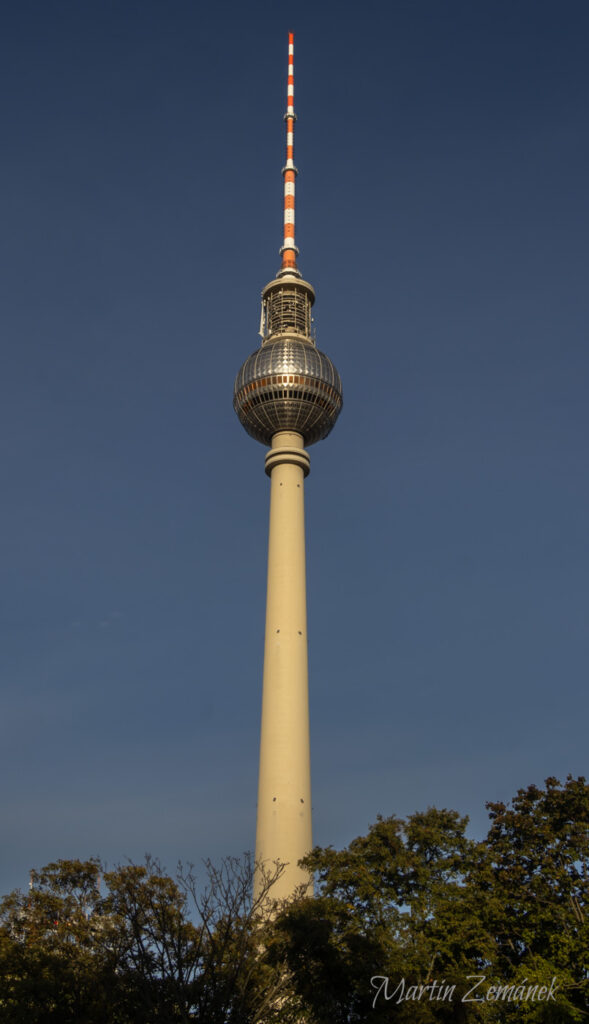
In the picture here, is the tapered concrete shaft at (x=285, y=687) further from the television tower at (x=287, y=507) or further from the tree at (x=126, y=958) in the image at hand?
the tree at (x=126, y=958)

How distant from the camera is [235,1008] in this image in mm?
32281

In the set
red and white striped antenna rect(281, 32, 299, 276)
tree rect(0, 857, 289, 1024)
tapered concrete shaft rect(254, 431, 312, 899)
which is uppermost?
red and white striped antenna rect(281, 32, 299, 276)

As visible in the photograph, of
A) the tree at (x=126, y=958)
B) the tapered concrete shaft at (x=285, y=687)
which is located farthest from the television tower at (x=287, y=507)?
the tree at (x=126, y=958)

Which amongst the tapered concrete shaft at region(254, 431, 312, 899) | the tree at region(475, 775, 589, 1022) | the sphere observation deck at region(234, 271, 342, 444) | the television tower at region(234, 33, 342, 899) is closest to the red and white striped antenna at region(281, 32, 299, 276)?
the television tower at region(234, 33, 342, 899)

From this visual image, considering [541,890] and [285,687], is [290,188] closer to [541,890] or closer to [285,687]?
[285,687]

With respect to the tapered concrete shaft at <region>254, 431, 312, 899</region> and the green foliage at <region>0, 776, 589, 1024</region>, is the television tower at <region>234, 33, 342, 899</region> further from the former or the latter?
the green foliage at <region>0, 776, 589, 1024</region>

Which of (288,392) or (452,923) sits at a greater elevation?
(288,392)

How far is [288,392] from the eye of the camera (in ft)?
285

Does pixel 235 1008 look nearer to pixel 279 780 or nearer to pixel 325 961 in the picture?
pixel 325 961

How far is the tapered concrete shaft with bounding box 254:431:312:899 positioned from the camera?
68000 millimetres

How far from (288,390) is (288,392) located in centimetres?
19

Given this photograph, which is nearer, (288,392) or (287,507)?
(287,507)

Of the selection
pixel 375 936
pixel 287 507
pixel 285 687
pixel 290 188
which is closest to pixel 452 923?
pixel 375 936

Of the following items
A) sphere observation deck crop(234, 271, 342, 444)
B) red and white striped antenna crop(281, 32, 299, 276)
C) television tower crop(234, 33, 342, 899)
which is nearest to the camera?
television tower crop(234, 33, 342, 899)
